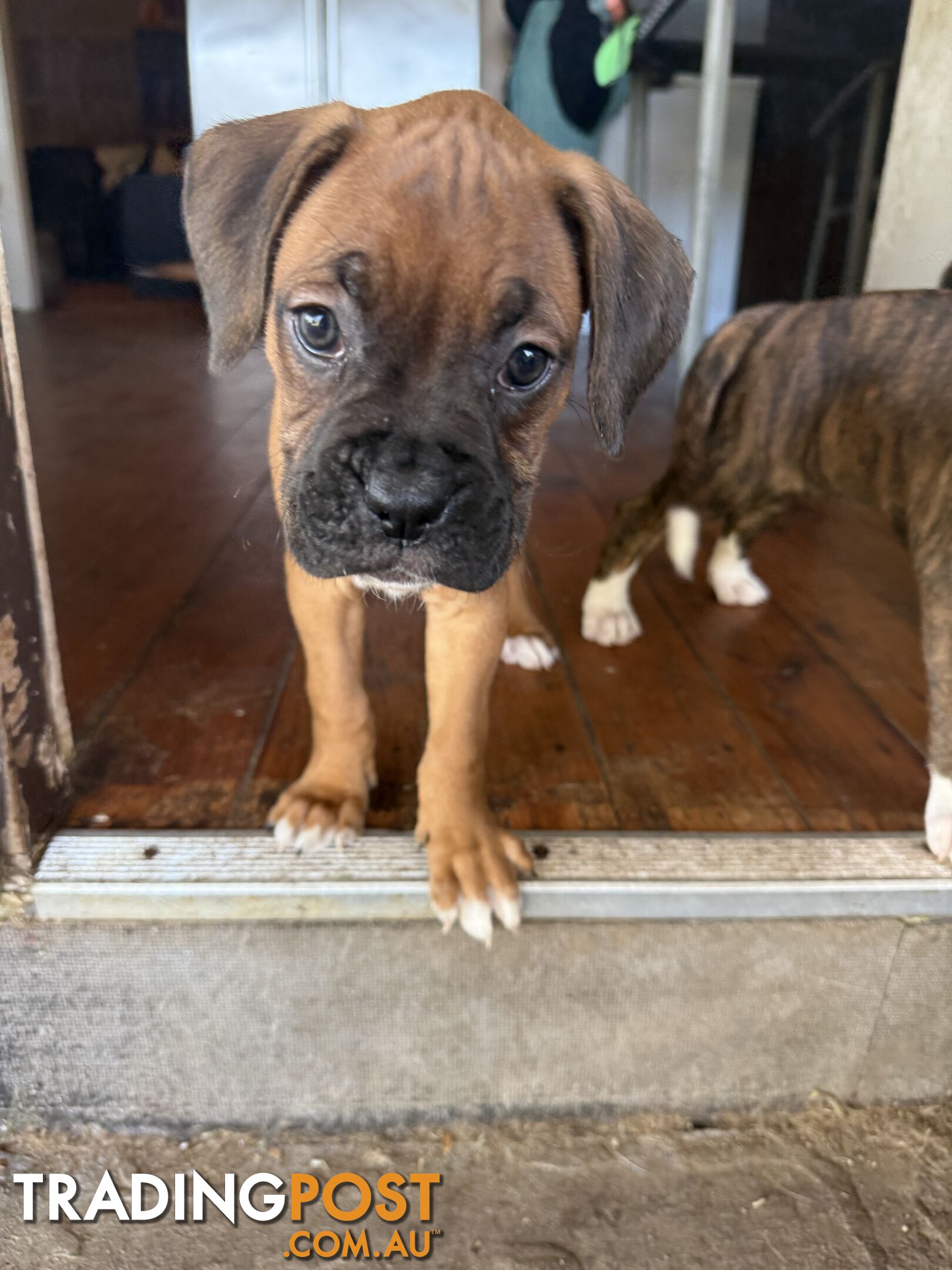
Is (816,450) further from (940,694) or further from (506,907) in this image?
(506,907)

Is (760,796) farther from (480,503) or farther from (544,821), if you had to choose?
(480,503)

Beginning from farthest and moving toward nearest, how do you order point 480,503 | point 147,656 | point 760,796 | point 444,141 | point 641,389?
point 147,656, point 760,796, point 641,389, point 444,141, point 480,503

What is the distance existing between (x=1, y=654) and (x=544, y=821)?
1.05 m

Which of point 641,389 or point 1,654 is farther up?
point 641,389

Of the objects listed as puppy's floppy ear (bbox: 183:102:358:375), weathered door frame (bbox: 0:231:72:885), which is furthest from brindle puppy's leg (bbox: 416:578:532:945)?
weathered door frame (bbox: 0:231:72:885)

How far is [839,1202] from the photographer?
5.82ft

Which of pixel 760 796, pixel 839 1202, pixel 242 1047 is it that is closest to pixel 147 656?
pixel 242 1047

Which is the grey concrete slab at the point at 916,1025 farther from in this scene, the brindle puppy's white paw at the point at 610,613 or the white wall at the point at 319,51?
the white wall at the point at 319,51

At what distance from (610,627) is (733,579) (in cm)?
53

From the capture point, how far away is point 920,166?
113 inches

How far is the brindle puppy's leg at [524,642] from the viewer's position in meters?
2.61

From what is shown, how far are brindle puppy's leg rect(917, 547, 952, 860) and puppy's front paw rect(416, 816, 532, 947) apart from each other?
2.66 ft

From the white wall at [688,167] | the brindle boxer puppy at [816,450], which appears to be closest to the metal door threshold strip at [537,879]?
the brindle boxer puppy at [816,450]

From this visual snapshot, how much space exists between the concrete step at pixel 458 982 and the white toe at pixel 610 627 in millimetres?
964
